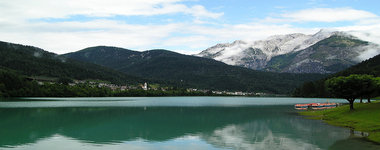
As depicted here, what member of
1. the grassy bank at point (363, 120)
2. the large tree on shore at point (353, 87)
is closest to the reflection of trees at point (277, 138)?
the grassy bank at point (363, 120)

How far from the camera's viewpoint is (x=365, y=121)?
4775cm

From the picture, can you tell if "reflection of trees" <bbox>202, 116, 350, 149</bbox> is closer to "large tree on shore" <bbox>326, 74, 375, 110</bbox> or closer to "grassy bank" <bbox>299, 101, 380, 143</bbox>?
"grassy bank" <bbox>299, 101, 380, 143</bbox>

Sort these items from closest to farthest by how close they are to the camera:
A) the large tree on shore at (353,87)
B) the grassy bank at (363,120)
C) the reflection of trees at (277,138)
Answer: the reflection of trees at (277,138) < the grassy bank at (363,120) < the large tree on shore at (353,87)

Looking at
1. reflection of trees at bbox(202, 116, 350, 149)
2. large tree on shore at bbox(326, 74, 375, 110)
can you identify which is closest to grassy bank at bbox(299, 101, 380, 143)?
reflection of trees at bbox(202, 116, 350, 149)

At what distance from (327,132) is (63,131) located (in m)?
32.5

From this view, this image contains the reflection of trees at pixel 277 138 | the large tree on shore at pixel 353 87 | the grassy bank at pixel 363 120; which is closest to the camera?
the reflection of trees at pixel 277 138

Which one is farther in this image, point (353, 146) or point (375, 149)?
point (353, 146)

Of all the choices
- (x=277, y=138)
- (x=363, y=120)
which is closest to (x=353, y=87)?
(x=363, y=120)

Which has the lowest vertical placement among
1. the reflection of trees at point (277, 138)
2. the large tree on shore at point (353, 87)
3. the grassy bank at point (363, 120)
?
the reflection of trees at point (277, 138)

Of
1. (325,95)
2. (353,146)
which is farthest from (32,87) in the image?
(353,146)

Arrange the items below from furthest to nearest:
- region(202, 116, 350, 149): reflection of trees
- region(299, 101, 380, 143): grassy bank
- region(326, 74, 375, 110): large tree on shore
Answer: region(326, 74, 375, 110): large tree on shore → region(299, 101, 380, 143): grassy bank → region(202, 116, 350, 149): reflection of trees

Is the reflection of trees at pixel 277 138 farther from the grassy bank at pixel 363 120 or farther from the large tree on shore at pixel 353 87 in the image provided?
the large tree on shore at pixel 353 87

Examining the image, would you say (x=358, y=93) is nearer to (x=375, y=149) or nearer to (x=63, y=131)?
(x=375, y=149)

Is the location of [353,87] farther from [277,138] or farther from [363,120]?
[277,138]
